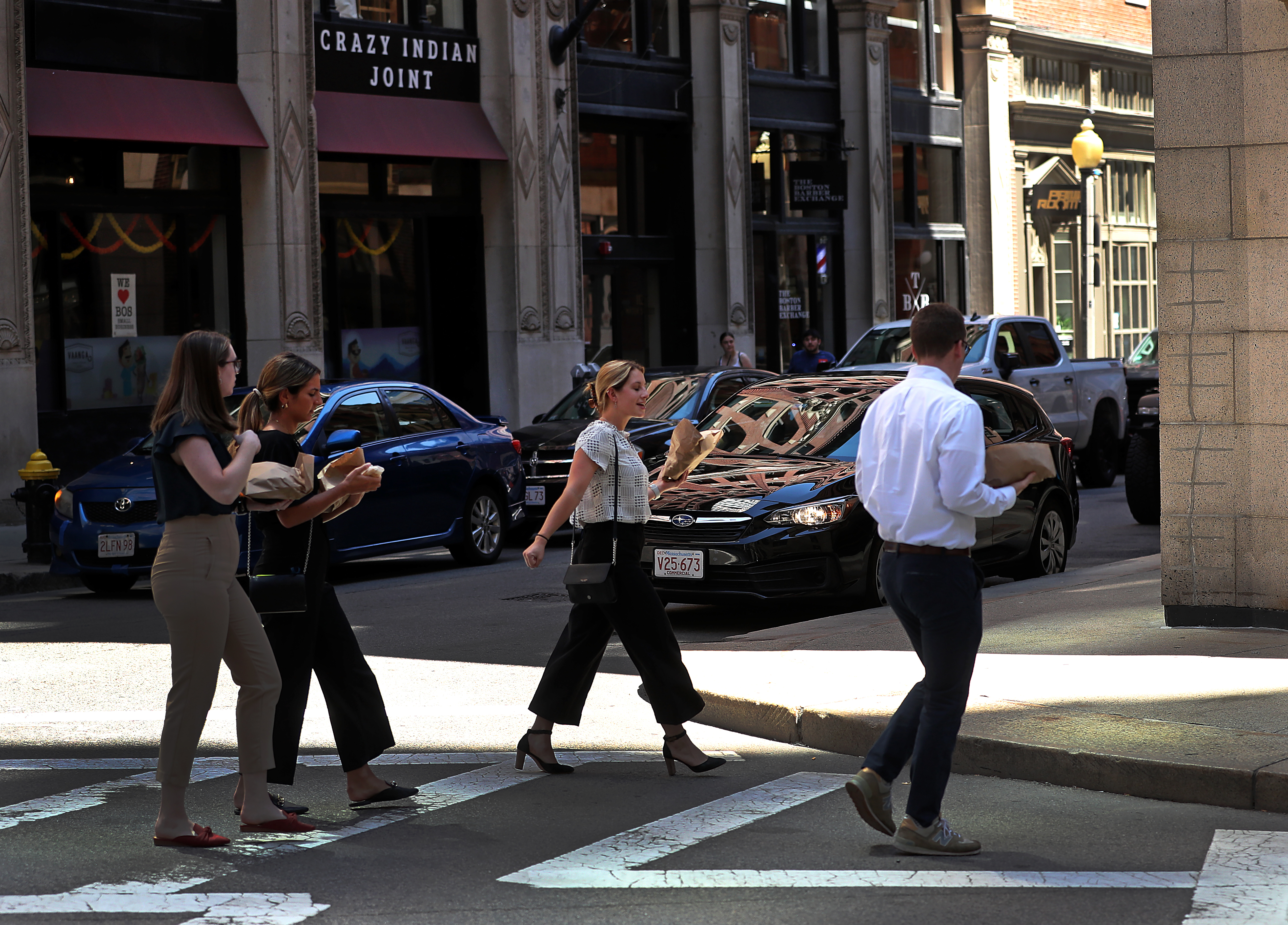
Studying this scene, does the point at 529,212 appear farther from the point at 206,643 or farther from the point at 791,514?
the point at 206,643

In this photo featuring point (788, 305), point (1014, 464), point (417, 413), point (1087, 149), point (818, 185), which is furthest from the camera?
point (788, 305)

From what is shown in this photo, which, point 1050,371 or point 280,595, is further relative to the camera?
point 1050,371

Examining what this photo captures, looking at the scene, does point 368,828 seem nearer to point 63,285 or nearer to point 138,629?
point 138,629

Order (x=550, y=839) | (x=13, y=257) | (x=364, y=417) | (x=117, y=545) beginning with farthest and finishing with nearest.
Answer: (x=13, y=257) < (x=364, y=417) < (x=117, y=545) < (x=550, y=839)

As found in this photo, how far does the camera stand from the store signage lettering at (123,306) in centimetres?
2044

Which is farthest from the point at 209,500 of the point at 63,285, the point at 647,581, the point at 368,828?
the point at 63,285

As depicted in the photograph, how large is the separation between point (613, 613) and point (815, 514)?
13.2 ft

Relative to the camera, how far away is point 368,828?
6.43 meters

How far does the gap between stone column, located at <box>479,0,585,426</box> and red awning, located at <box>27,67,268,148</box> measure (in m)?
4.44

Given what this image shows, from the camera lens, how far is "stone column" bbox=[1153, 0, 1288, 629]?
977 centimetres

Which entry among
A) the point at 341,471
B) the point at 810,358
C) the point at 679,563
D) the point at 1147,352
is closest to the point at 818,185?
the point at 1147,352

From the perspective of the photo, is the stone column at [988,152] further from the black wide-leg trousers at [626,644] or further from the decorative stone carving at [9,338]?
the black wide-leg trousers at [626,644]

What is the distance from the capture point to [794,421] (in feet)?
41.2

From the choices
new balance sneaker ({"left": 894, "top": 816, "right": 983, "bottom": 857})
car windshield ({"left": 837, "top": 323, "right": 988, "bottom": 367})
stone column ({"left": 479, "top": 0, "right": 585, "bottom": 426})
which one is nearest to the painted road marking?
new balance sneaker ({"left": 894, "top": 816, "right": 983, "bottom": 857})
